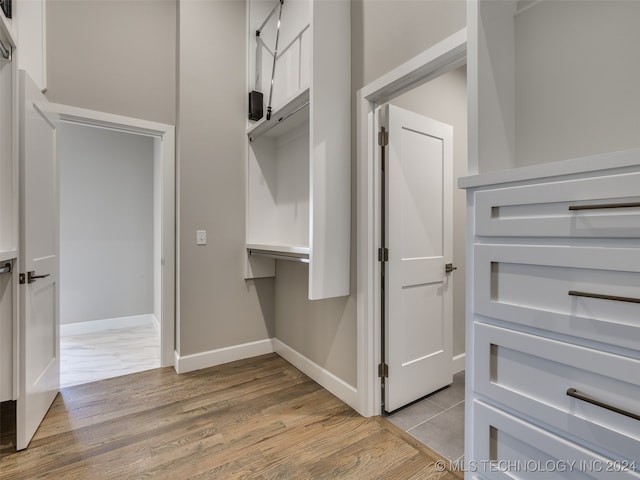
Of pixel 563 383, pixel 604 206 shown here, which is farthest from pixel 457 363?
Answer: pixel 604 206

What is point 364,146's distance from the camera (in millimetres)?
1851

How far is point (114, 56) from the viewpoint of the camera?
2416mm

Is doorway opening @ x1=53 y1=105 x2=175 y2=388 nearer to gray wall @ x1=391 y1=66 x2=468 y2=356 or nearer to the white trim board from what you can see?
the white trim board

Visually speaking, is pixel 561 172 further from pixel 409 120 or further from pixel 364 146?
pixel 409 120

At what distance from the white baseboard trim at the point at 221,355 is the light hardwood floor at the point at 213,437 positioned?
19 cm

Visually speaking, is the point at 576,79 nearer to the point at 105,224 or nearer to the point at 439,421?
the point at 439,421

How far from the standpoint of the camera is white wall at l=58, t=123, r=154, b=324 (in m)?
3.58

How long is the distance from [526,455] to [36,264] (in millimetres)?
2457

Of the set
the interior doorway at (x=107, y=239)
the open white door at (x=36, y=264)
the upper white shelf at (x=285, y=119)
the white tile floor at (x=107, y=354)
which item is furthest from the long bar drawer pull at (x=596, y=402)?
the interior doorway at (x=107, y=239)

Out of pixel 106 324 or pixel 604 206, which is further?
pixel 106 324

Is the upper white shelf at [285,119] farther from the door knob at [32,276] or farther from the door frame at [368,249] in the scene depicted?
the door knob at [32,276]

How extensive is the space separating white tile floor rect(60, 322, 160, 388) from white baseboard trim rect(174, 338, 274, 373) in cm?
32

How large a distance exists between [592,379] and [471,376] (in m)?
0.31

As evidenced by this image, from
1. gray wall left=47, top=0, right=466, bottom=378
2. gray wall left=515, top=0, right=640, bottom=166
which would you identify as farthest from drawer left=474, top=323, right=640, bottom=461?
gray wall left=47, top=0, right=466, bottom=378
